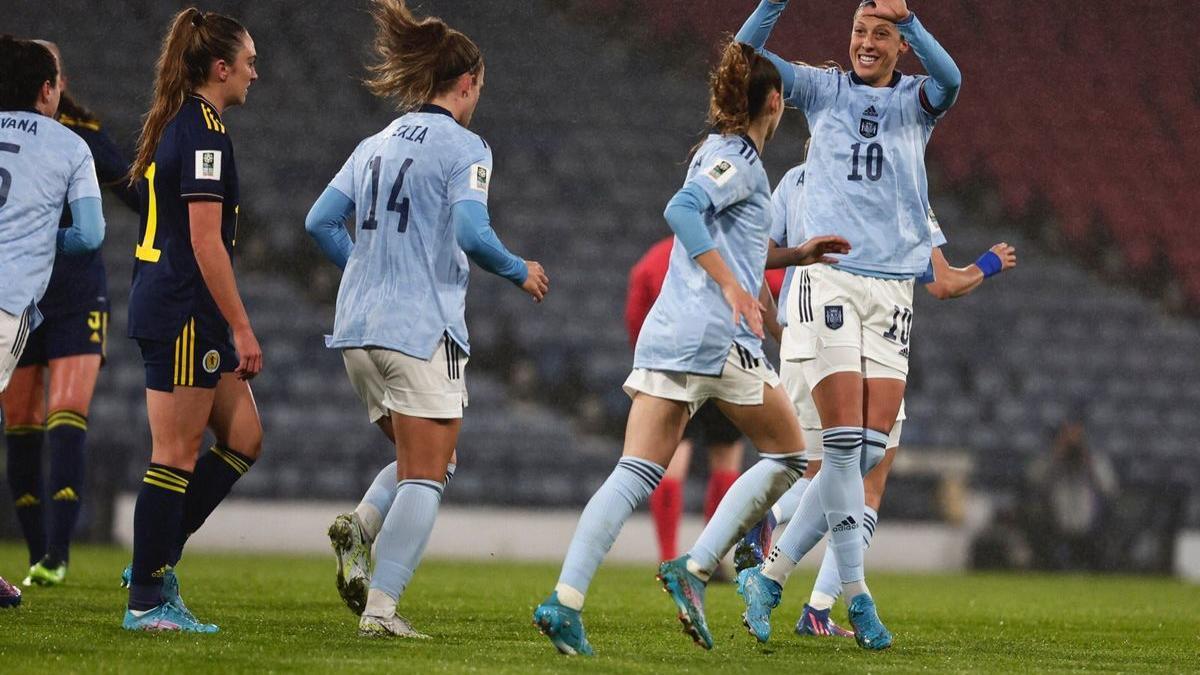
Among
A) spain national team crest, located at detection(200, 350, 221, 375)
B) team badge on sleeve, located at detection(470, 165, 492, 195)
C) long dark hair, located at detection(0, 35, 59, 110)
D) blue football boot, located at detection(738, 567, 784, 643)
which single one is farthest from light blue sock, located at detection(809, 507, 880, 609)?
long dark hair, located at detection(0, 35, 59, 110)

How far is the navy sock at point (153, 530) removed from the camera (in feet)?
14.1

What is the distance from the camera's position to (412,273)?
4219mm

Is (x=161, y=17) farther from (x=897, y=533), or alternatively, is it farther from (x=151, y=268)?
(x=151, y=268)

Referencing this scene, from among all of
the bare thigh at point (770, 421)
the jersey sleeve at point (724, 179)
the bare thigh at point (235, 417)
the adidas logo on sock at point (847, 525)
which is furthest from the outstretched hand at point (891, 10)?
the bare thigh at point (235, 417)

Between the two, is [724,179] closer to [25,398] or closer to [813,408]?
[813,408]

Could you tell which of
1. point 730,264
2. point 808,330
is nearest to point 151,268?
point 730,264

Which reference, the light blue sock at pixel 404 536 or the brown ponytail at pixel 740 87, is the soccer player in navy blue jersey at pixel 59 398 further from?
the brown ponytail at pixel 740 87

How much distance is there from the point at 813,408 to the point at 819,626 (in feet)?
2.81

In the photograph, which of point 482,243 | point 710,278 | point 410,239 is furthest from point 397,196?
point 710,278

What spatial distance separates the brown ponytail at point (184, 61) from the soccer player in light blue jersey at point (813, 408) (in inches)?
66.7

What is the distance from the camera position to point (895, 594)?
7406mm

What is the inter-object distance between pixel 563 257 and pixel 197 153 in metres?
9.01

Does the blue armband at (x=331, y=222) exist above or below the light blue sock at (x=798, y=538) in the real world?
above

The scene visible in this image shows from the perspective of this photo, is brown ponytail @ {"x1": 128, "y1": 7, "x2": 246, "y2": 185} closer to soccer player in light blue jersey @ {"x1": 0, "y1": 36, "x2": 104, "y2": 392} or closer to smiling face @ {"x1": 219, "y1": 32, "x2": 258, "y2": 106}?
smiling face @ {"x1": 219, "y1": 32, "x2": 258, "y2": 106}
